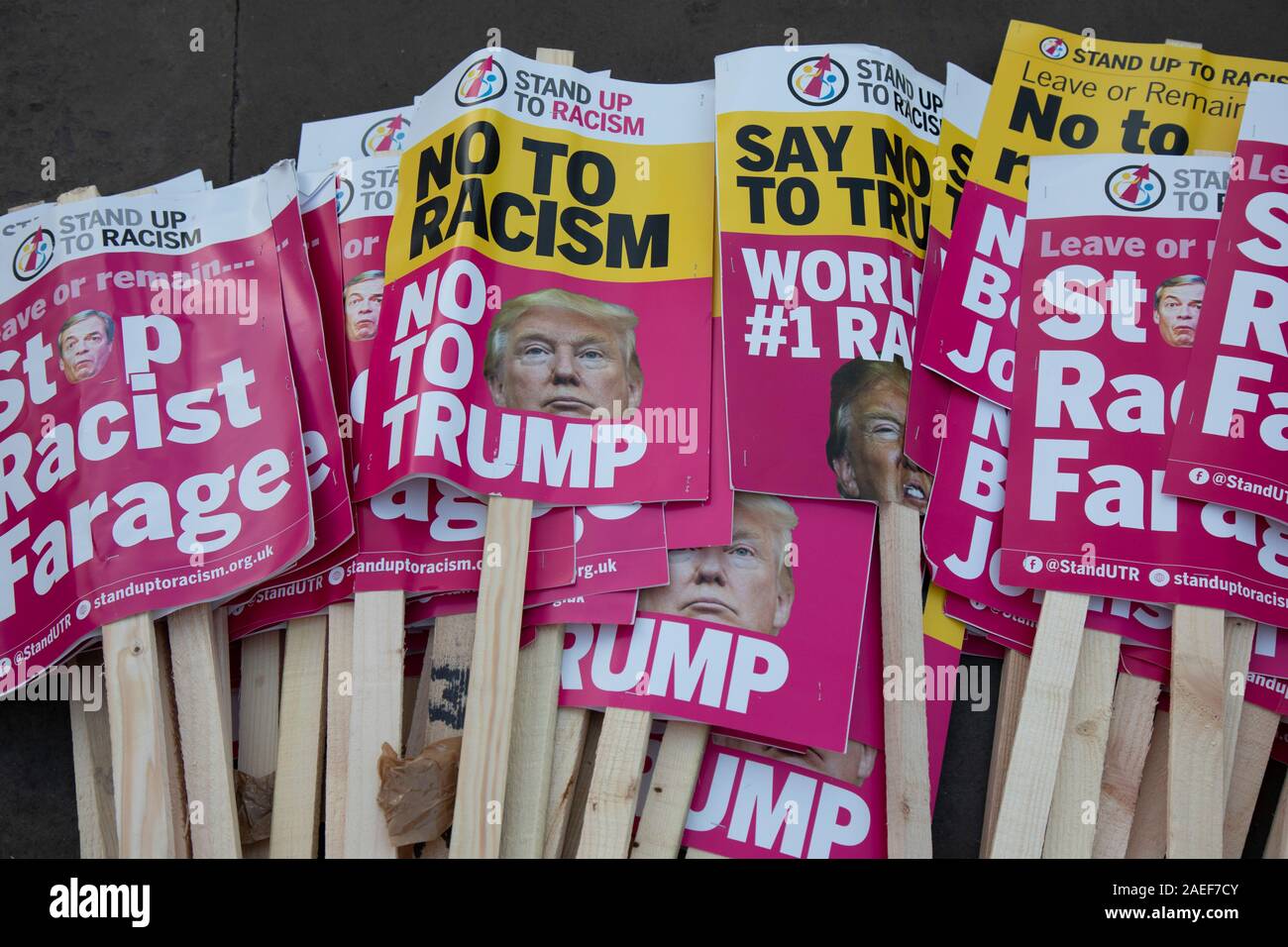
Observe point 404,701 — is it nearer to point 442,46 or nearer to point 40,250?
point 40,250

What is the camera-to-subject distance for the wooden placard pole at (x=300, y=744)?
7.36 feet

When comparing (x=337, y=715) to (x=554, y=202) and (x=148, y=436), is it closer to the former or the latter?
(x=148, y=436)

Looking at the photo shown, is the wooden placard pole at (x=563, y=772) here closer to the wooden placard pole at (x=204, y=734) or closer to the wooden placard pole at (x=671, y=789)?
the wooden placard pole at (x=671, y=789)

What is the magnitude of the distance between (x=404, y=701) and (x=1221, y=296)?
1749mm

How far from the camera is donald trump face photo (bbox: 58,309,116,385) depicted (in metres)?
2.39

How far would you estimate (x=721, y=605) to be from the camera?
2334 millimetres

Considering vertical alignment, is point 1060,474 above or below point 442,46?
below

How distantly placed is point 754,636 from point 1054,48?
147 cm

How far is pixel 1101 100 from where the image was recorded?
2.68 m

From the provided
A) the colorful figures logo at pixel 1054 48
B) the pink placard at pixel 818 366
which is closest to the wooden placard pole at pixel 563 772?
the pink placard at pixel 818 366

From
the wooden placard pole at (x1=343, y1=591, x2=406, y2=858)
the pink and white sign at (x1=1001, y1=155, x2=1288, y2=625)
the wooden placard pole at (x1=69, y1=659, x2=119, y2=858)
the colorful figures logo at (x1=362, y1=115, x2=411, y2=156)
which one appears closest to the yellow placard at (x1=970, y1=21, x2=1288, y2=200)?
the pink and white sign at (x1=1001, y1=155, x2=1288, y2=625)

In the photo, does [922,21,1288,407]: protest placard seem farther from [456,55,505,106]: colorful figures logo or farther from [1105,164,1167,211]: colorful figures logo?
[456,55,505,106]: colorful figures logo

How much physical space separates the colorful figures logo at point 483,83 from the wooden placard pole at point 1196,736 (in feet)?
5.42

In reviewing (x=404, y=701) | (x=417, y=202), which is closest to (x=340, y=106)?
(x=417, y=202)
